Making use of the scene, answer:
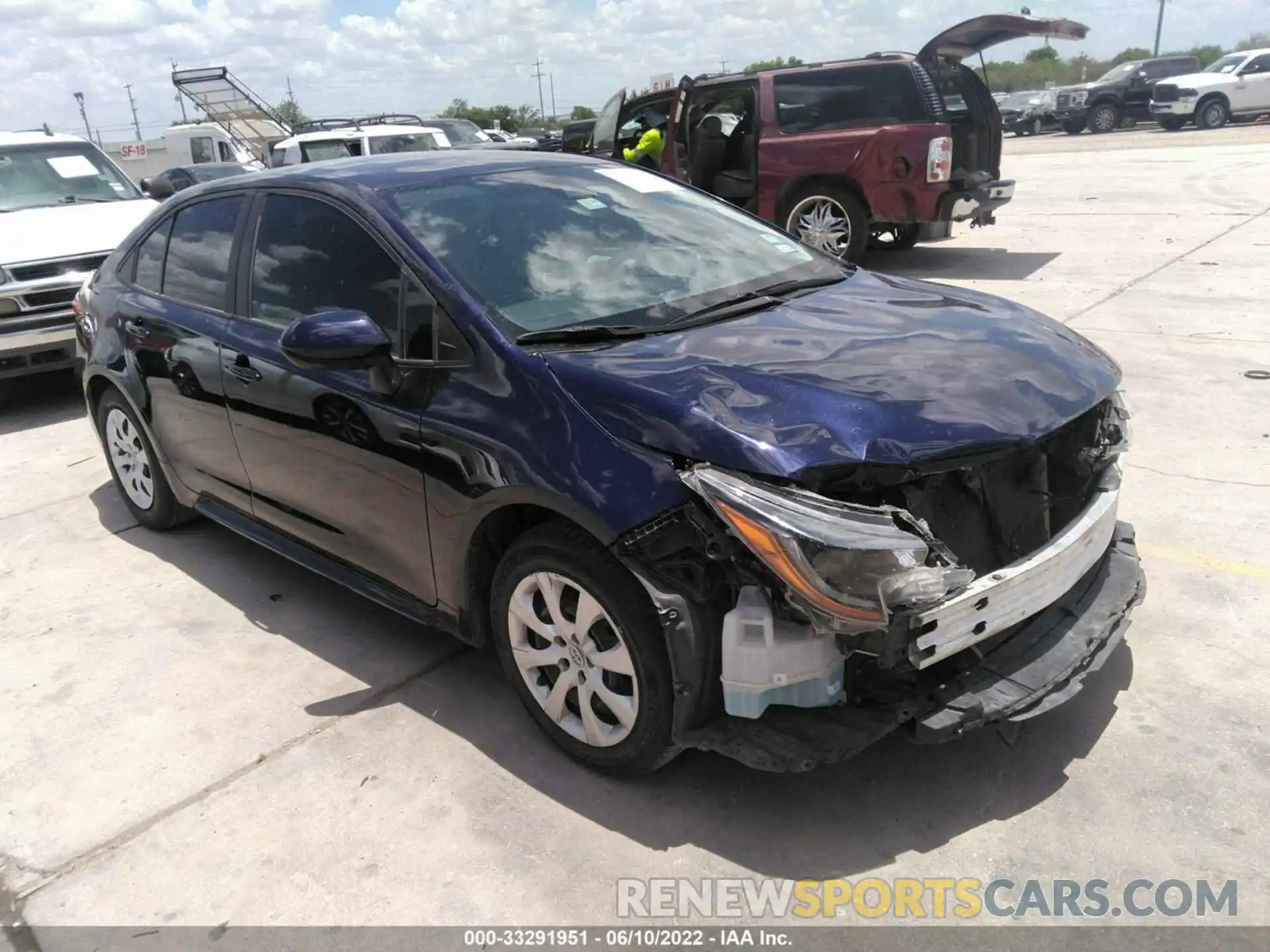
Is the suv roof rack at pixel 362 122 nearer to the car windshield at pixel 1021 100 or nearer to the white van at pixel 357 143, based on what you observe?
the white van at pixel 357 143

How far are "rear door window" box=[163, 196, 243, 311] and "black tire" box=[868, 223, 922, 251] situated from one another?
7044 millimetres

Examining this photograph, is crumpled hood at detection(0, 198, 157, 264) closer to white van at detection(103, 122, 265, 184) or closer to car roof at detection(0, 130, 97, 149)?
car roof at detection(0, 130, 97, 149)

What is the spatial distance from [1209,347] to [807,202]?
4.32 m

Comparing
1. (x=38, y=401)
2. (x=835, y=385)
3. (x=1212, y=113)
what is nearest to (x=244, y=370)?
(x=835, y=385)

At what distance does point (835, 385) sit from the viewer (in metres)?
2.64

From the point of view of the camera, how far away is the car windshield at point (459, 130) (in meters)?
18.1

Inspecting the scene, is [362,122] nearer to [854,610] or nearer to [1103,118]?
[854,610]

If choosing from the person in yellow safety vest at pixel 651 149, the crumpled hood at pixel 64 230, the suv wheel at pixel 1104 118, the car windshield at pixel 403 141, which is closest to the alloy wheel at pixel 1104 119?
the suv wheel at pixel 1104 118

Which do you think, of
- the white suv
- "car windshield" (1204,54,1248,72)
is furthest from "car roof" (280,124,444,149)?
"car windshield" (1204,54,1248,72)

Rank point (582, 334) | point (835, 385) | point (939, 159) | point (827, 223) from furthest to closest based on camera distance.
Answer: point (827, 223) → point (939, 159) → point (582, 334) → point (835, 385)

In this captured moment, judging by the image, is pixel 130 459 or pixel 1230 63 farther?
pixel 1230 63

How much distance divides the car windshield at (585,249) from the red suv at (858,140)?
5.96 meters

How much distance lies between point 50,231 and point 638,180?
5.76 meters

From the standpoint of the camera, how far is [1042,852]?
254cm
